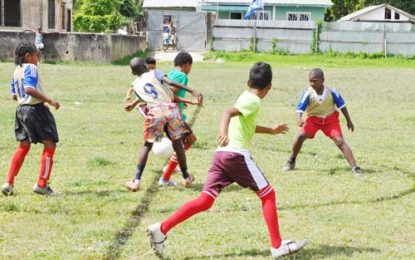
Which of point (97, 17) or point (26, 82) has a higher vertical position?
point (97, 17)

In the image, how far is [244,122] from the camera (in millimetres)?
5500

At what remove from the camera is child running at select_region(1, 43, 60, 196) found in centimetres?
713

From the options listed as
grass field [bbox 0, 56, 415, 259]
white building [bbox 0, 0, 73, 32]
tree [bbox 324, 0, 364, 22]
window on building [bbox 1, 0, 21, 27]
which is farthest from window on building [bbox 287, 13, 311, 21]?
grass field [bbox 0, 56, 415, 259]

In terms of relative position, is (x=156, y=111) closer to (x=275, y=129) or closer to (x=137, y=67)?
(x=137, y=67)

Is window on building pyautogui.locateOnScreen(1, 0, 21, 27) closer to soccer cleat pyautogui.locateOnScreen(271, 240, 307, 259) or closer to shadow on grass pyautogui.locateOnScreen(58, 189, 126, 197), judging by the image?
shadow on grass pyautogui.locateOnScreen(58, 189, 126, 197)

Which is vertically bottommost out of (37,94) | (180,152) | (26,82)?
(180,152)

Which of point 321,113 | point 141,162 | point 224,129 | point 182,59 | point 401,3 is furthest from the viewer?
point 401,3

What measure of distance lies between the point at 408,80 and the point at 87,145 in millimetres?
17285

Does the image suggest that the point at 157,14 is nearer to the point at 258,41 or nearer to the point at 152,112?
the point at 258,41

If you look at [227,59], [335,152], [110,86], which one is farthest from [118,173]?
[227,59]

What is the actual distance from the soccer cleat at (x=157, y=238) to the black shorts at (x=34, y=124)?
242cm

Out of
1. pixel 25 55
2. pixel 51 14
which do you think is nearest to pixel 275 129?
pixel 25 55

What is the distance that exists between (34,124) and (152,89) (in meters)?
1.25

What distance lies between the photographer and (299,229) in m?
6.22
